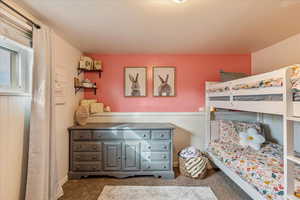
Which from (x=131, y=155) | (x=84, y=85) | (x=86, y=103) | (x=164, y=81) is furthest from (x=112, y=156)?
(x=164, y=81)

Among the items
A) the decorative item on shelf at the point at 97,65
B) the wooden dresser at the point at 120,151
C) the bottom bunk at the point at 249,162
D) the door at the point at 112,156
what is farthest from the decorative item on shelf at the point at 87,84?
the bottom bunk at the point at 249,162

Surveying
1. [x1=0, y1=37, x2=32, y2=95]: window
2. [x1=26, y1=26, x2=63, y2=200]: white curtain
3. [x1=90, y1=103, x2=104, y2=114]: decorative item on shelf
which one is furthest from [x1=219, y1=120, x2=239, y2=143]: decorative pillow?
[x1=0, y1=37, x2=32, y2=95]: window

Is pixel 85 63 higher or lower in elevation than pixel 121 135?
higher

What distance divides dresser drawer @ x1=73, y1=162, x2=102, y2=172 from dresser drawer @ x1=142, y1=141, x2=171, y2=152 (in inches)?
30.8

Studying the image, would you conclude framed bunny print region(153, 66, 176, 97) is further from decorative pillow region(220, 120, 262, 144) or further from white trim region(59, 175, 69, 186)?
white trim region(59, 175, 69, 186)

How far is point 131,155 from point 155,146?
412 mm

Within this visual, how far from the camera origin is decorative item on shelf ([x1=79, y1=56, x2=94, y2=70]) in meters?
3.14

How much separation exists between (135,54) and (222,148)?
229 centimetres

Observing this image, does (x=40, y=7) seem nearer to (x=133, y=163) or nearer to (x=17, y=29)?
(x=17, y=29)

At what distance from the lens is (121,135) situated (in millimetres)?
2826

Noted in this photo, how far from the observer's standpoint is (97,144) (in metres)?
2.81

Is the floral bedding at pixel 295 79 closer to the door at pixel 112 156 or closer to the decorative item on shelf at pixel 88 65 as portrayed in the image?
the door at pixel 112 156

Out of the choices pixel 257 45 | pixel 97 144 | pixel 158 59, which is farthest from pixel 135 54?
pixel 257 45

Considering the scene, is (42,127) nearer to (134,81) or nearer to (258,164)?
(134,81)
